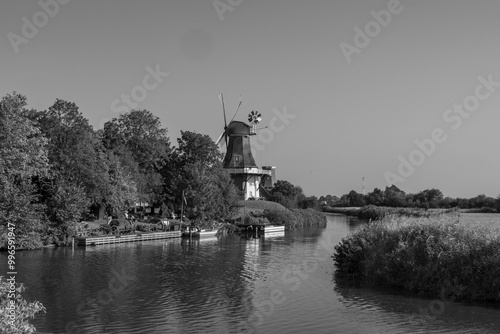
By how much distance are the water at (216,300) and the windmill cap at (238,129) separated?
66856 mm

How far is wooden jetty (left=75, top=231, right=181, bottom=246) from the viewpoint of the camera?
51.7m

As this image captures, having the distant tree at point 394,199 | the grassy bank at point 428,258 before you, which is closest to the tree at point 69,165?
the grassy bank at point 428,258

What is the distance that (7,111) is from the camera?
45156mm

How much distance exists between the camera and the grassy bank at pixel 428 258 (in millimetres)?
25562

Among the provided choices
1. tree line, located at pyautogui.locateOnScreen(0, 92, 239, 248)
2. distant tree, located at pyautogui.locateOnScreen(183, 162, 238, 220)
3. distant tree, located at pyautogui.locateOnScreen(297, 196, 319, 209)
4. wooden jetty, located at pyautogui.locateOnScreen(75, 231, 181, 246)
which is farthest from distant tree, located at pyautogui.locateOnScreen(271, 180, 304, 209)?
wooden jetty, located at pyautogui.locateOnScreen(75, 231, 181, 246)

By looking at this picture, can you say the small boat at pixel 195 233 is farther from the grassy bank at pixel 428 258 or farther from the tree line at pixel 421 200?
the tree line at pixel 421 200

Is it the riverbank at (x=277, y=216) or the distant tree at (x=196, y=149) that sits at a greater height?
the distant tree at (x=196, y=149)

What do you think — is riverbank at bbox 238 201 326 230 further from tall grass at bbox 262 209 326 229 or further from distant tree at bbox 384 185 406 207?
distant tree at bbox 384 185 406 207

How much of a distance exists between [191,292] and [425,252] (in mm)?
13042

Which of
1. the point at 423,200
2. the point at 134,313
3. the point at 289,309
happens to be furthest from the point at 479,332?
the point at 423,200

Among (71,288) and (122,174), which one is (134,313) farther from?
(122,174)

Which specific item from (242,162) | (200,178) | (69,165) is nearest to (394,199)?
(242,162)

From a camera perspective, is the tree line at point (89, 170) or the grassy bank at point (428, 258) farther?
the tree line at point (89, 170)

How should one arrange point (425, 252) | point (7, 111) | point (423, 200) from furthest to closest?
1. point (423, 200)
2. point (7, 111)
3. point (425, 252)
